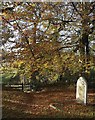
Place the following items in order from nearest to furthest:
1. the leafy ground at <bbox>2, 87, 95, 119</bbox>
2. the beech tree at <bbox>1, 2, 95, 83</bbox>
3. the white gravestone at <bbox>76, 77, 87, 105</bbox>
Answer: the leafy ground at <bbox>2, 87, 95, 119</bbox>, the white gravestone at <bbox>76, 77, 87, 105</bbox>, the beech tree at <bbox>1, 2, 95, 83</bbox>

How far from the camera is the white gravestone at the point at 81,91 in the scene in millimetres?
6555

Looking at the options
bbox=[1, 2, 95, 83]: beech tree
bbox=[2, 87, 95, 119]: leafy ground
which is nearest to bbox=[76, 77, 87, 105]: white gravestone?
bbox=[2, 87, 95, 119]: leafy ground

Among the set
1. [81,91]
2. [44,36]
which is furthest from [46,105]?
[44,36]

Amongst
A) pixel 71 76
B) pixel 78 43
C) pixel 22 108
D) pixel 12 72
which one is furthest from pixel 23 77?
pixel 78 43

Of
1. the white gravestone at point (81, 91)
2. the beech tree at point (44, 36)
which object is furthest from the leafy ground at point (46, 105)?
the beech tree at point (44, 36)

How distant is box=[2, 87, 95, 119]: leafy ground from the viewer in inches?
232

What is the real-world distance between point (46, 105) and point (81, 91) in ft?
3.71

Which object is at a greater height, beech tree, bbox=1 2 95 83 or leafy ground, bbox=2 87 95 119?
beech tree, bbox=1 2 95 83

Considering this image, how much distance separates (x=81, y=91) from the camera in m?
6.60

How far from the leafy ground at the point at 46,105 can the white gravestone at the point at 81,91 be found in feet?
0.44

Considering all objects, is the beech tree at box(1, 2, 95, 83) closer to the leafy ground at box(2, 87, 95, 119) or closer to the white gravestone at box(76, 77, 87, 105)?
the white gravestone at box(76, 77, 87, 105)

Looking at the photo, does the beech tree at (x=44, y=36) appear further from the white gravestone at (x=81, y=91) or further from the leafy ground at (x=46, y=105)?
the leafy ground at (x=46, y=105)

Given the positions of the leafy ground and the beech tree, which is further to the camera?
the beech tree

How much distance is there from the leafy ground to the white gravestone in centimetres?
13
